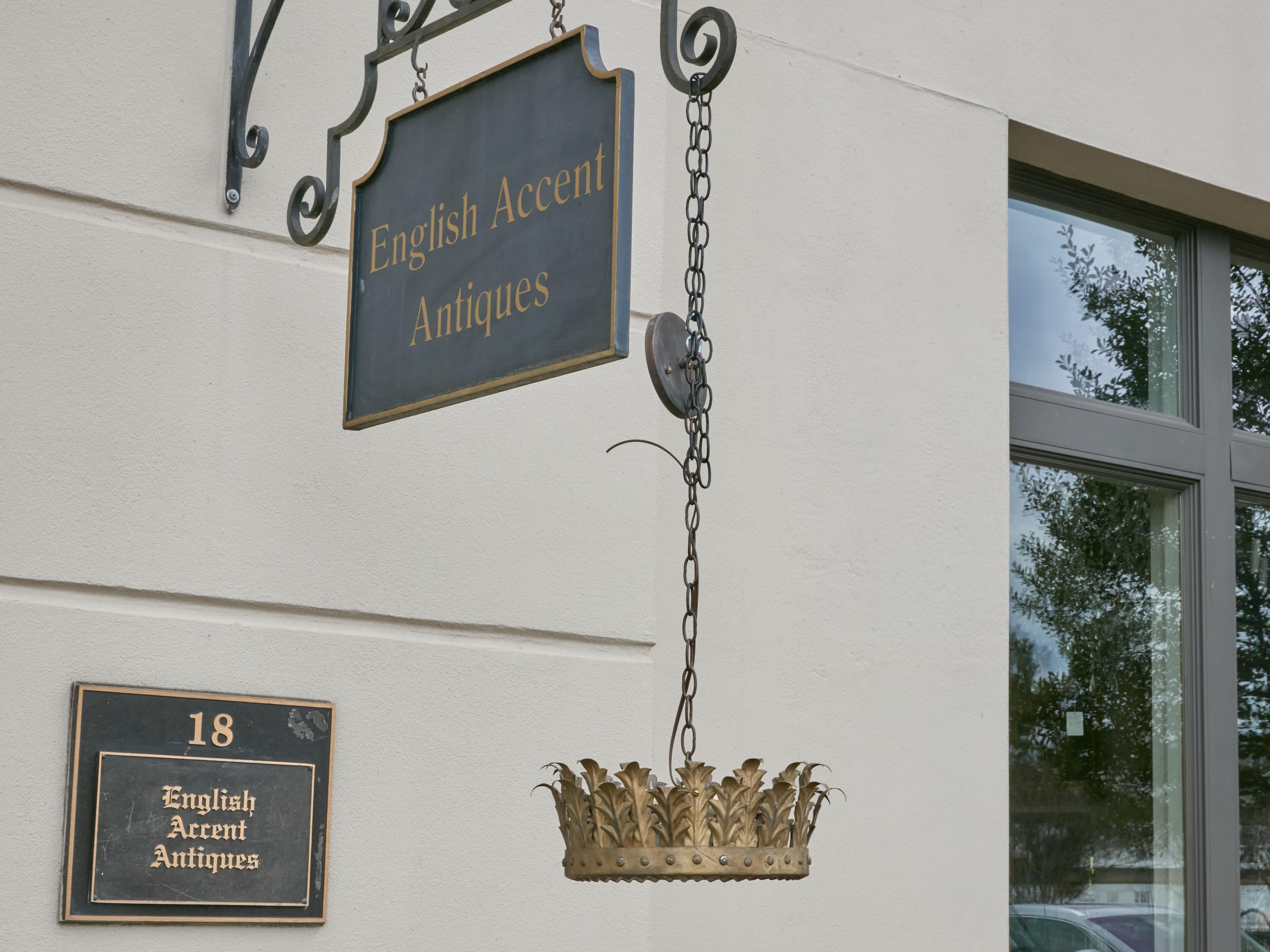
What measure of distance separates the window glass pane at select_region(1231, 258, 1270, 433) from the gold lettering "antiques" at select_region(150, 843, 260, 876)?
11.0 ft

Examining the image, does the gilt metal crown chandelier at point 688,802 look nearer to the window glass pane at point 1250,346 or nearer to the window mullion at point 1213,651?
the window mullion at point 1213,651

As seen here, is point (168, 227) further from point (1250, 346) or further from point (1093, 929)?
point (1250, 346)

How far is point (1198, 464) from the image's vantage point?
4.61 metres

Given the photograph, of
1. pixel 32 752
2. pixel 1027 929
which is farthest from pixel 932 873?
pixel 32 752

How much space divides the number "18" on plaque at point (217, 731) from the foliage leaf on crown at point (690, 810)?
2.42ft

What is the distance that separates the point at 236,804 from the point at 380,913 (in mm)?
355

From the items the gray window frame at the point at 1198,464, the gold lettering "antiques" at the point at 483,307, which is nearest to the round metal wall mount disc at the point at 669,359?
the gold lettering "antiques" at the point at 483,307

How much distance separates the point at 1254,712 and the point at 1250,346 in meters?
1.15

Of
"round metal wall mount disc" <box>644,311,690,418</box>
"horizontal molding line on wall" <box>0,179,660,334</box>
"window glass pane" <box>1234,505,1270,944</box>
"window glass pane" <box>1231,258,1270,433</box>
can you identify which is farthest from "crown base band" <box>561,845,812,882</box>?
"window glass pane" <box>1231,258,1270,433</box>

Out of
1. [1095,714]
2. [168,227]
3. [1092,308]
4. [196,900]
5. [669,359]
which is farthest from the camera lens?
[1092,308]

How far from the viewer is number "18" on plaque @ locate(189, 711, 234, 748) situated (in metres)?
2.76

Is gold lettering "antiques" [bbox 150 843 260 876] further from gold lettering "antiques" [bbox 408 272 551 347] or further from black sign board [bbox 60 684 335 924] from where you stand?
gold lettering "antiques" [bbox 408 272 551 347]

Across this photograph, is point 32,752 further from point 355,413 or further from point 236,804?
point 355,413

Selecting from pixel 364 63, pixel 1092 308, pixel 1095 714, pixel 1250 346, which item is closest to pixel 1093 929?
pixel 1095 714
